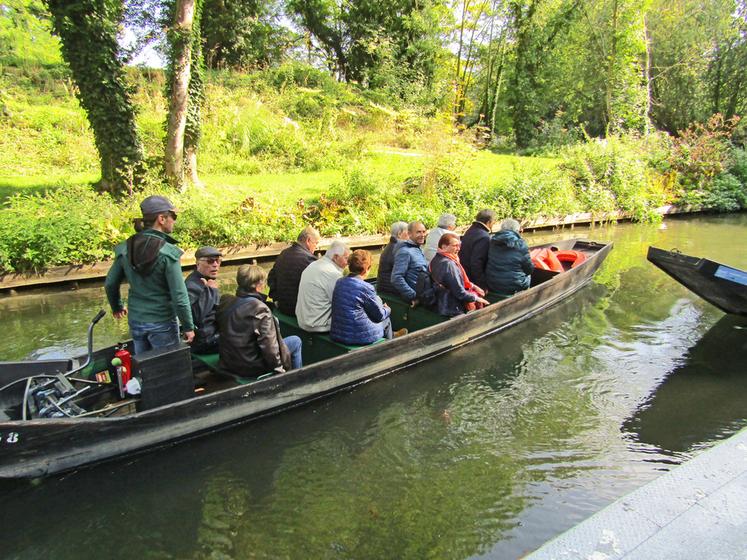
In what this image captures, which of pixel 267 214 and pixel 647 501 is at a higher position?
pixel 267 214

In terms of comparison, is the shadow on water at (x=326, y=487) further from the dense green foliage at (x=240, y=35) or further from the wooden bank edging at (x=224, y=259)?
the dense green foliage at (x=240, y=35)

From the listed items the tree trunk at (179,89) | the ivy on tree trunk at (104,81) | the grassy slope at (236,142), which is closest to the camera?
the ivy on tree trunk at (104,81)

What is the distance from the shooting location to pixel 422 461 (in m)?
4.43

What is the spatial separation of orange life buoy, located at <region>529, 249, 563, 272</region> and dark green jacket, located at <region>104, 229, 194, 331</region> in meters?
5.92

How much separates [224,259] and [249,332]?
6134mm

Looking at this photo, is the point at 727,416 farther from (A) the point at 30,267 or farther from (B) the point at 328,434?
(A) the point at 30,267

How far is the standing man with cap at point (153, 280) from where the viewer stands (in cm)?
402

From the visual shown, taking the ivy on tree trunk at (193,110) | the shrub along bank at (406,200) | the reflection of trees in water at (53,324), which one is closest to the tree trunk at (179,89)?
the ivy on tree trunk at (193,110)

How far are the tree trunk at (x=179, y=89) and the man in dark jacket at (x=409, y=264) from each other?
717 cm

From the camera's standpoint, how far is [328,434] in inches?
190

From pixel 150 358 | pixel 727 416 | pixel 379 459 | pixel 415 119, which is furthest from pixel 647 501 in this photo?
pixel 415 119

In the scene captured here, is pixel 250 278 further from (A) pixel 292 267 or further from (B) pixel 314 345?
(B) pixel 314 345

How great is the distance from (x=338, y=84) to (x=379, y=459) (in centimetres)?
1976

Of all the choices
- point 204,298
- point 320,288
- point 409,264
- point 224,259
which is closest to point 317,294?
point 320,288
